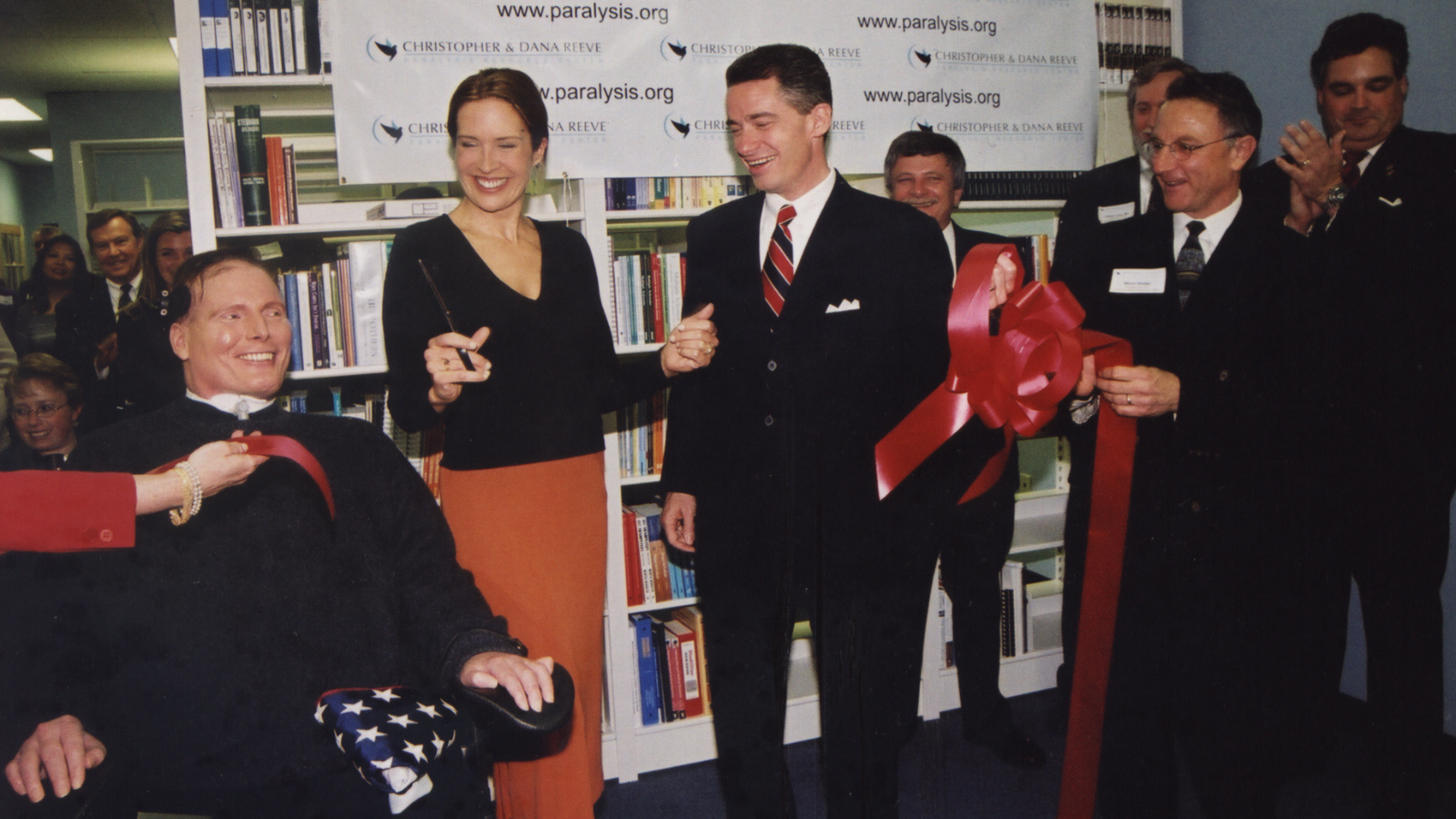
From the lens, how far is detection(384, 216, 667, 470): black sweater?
6.03ft

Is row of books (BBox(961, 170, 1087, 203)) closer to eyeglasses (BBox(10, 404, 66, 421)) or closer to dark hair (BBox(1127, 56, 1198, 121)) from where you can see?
dark hair (BBox(1127, 56, 1198, 121))

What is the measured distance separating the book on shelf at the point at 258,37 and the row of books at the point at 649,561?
5.28ft

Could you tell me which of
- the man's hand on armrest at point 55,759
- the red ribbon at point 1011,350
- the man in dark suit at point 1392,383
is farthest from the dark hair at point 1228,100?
the man's hand on armrest at point 55,759

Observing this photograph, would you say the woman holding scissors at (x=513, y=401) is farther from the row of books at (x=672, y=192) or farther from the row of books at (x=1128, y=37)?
the row of books at (x=1128, y=37)

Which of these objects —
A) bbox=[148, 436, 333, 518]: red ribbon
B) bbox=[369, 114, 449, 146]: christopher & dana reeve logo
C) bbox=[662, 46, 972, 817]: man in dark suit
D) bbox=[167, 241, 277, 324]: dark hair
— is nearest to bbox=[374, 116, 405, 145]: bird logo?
bbox=[369, 114, 449, 146]: christopher & dana reeve logo

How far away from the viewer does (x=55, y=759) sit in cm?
119

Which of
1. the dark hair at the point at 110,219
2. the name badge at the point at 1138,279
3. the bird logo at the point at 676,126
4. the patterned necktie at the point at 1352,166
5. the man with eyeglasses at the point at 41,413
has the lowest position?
the man with eyeglasses at the point at 41,413

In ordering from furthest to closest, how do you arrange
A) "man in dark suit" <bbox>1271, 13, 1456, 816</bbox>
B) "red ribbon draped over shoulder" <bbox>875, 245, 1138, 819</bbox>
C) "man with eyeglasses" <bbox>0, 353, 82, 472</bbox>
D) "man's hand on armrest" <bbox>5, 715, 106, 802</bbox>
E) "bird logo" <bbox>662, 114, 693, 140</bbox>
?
1. "bird logo" <bbox>662, 114, 693, 140</bbox>
2. "man in dark suit" <bbox>1271, 13, 1456, 816</bbox>
3. "man with eyeglasses" <bbox>0, 353, 82, 472</bbox>
4. "red ribbon draped over shoulder" <bbox>875, 245, 1138, 819</bbox>
5. "man's hand on armrest" <bbox>5, 715, 106, 802</bbox>

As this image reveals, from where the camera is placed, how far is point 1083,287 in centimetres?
204

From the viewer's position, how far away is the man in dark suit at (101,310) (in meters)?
1.87

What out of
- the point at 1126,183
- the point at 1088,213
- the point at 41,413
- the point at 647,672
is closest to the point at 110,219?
the point at 41,413

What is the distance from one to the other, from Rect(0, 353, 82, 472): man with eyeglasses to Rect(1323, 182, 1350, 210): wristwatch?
251 centimetres

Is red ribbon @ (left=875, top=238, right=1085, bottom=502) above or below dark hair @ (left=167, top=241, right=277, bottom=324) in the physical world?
below

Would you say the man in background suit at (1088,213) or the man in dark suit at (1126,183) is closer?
the man in background suit at (1088,213)
